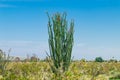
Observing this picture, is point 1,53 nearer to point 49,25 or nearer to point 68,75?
point 49,25

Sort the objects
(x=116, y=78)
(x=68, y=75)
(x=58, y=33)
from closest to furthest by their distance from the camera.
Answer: (x=68, y=75) → (x=58, y=33) → (x=116, y=78)

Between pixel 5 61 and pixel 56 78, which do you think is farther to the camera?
pixel 5 61

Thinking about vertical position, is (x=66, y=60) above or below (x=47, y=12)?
below

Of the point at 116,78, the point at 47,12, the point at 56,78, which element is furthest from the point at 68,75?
the point at 116,78

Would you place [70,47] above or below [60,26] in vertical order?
below

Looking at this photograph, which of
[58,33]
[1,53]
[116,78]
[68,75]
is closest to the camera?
[68,75]

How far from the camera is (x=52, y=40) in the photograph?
60.2ft

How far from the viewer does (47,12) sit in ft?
63.0

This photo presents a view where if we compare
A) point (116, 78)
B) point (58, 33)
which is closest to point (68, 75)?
point (58, 33)

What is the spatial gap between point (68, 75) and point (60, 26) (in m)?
9.08

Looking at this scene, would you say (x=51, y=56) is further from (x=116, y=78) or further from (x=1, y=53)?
(x=116, y=78)

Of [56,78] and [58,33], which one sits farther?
[58,33]

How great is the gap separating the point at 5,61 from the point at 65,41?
705 centimetres

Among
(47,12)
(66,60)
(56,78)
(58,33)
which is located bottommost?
(56,78)
